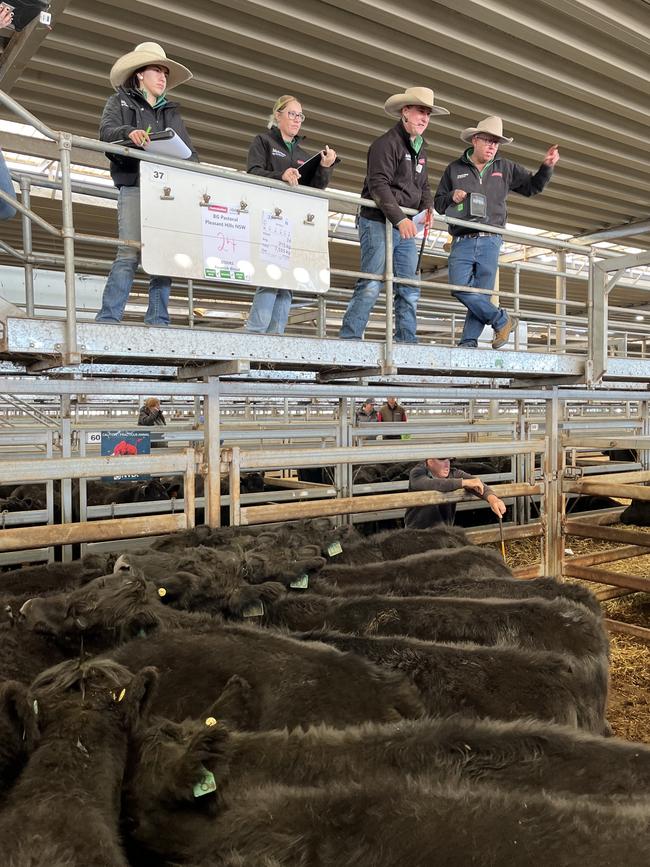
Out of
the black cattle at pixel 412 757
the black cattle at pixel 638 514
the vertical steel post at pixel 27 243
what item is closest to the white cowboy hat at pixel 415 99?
the vertical steel post at pixel 27 243

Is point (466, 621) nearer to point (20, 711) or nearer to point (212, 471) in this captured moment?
point (212, 471)

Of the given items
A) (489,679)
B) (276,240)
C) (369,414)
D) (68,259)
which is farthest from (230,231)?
(369,414)

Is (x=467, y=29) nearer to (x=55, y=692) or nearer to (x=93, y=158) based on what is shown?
(x=93, y=158)

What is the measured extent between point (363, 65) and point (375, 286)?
2.87 meters

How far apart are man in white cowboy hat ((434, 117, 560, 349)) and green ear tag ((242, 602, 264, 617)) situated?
3.01m

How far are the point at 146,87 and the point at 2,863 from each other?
405cm

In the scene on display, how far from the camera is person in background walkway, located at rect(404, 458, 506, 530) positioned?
17.8 feet

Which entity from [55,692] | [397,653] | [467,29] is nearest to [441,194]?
[467,29]

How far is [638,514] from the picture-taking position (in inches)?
292

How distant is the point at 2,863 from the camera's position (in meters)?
1.56

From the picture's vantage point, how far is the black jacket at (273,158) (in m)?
4.60

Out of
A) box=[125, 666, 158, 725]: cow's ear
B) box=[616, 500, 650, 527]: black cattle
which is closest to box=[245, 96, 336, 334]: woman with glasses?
box=[125, 666, 158, 725]: cow's ear

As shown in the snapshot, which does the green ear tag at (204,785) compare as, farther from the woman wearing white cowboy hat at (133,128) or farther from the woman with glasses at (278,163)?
the woman with glasses at (278,163)

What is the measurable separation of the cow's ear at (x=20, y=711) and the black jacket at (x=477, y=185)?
186 inches
